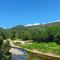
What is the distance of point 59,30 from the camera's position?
241 feet

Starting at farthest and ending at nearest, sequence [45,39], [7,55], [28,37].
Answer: [28,37]
[45,39]
[7,55]

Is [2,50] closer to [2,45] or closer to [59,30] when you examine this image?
[2,45]

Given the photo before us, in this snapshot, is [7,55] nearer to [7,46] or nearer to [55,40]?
[7,46]

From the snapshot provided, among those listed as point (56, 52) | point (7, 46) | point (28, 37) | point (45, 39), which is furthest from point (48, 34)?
point (7, 46)

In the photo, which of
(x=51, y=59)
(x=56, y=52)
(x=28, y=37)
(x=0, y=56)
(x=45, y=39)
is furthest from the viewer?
(x=28, y=37)

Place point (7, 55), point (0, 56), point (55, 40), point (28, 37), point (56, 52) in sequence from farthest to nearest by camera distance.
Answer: point (28, 37) → point (55, 40) → point (56, 52) → point (7, 55) → point (0, 56)

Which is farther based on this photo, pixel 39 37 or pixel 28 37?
pixel 28 37

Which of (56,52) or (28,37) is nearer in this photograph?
(56,52)

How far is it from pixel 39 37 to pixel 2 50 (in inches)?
2773

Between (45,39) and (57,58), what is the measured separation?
140 feet

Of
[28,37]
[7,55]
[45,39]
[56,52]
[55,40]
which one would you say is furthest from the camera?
[28,37]

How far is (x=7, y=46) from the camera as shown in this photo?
10.7m

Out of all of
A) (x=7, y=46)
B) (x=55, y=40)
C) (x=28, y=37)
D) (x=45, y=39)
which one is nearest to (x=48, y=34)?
(x=45, y=39)

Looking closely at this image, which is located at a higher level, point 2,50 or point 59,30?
point 59,30
